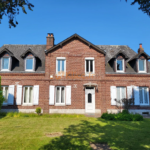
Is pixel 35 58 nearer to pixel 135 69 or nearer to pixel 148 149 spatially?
pixel 135 69

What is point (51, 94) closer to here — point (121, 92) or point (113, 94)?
point (113, 94)

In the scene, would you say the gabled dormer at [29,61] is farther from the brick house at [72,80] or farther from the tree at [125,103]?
the tree at [125,103]

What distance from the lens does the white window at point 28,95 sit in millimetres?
14141

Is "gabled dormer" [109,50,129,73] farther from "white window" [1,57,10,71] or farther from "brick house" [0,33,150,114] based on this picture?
"white window" [1,57,10,71]

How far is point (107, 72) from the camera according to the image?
47.9 ft

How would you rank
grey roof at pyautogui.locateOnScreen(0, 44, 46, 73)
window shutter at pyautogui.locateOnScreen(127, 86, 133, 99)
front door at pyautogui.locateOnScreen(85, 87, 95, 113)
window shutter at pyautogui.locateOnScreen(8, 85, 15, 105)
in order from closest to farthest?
window shutter at pyautogui.locateOnScreen(8, 85, 15, 105), front door at pyautogui.locateOnScreen(85, 87, 95, 113), window shutter at pyautogui.locateOnScreen(127, 86, 133, 99), grey roof at pyautogui.locateOnScreen(0, 44, 46, 73)

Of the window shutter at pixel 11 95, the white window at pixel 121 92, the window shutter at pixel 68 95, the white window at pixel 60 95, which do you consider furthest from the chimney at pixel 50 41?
the white window at pixel 121 92

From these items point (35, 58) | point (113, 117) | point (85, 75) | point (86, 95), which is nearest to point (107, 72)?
point (85, 75)

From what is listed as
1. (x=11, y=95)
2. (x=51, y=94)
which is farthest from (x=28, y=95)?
(x=51, y=94)

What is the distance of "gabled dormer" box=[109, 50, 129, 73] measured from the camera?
48.8ft

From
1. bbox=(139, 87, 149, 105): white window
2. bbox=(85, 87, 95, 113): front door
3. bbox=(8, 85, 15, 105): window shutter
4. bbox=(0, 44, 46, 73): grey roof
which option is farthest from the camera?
bbox=(0, 44, 46, 73): grey roof

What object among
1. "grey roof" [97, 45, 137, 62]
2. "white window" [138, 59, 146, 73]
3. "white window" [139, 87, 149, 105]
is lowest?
"white window" [139, 87, 149, 105]

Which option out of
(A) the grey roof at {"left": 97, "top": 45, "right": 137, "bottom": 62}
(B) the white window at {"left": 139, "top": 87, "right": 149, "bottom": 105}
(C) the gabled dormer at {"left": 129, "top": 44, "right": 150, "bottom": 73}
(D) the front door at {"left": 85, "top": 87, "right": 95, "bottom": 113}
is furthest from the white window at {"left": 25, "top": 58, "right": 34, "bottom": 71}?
(B) the white window at {"left": 139, "top": 87, "right": 149, "bottom": 105}

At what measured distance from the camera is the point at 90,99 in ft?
46.9
